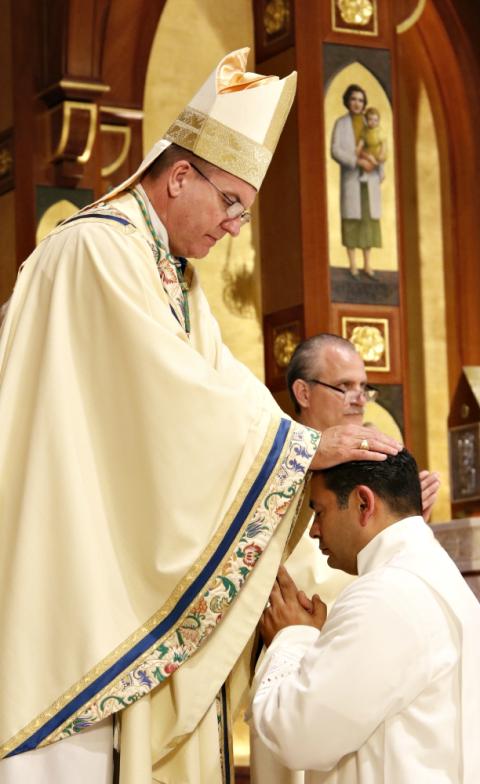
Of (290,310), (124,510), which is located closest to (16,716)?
(124,510)

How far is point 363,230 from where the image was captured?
782 centimetres

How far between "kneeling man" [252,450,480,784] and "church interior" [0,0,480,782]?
11.5 ft

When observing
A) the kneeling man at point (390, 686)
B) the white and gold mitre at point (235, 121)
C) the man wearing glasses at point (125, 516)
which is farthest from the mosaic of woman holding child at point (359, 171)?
the kneeling man at point (390, 686)

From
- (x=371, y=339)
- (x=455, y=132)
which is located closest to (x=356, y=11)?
(x=371, y=339)

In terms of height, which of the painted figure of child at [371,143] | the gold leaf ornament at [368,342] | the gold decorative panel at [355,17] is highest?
the gold decorative panel at [355,17]

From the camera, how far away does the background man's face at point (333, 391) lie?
5406 mm

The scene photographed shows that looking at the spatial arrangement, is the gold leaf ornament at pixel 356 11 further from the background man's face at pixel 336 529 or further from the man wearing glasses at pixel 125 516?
the background man's face at pixel 336 529

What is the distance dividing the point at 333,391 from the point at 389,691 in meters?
2.53

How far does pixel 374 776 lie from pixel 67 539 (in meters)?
0.89

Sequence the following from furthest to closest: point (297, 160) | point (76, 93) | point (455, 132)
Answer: point (455, 132) < point (76, 93) < point (297, 160)

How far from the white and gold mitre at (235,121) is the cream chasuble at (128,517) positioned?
0.42 meters

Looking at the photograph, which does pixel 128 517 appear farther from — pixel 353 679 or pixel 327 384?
pixel 327 384

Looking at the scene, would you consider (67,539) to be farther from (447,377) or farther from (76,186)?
(447,377)

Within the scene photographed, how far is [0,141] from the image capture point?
28.8ft
